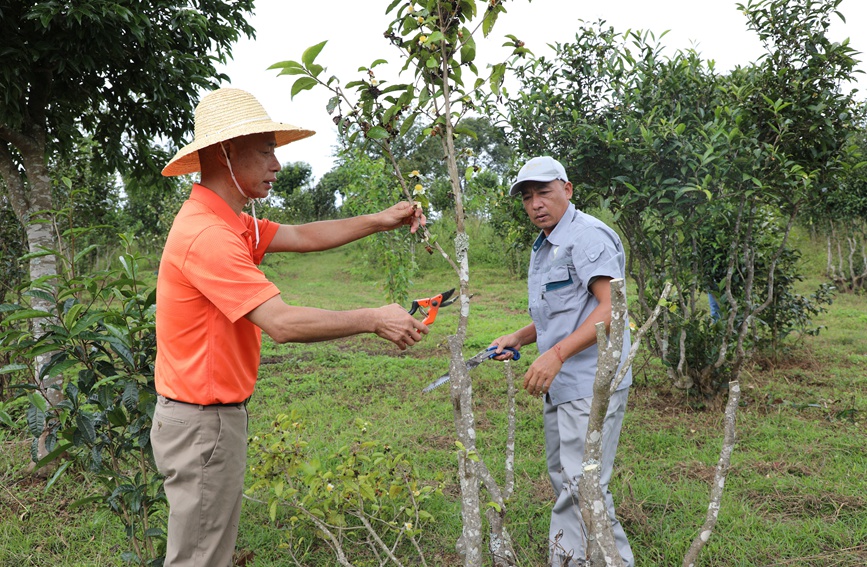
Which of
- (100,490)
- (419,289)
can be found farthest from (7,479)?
(419,289)

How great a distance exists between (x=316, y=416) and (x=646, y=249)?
10.9ft

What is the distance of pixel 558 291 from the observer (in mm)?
2773

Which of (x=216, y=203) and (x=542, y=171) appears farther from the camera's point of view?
(x=542, y=171)

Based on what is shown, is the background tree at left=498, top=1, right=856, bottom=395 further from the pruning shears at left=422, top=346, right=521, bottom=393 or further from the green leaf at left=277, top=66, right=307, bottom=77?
the green leaf at left=277, top=66, right=307, bottom=77

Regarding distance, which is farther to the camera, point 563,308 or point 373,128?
point 563,308

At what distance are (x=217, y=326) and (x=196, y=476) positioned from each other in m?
0.54

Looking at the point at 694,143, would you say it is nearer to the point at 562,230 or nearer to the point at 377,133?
the point at 562,230

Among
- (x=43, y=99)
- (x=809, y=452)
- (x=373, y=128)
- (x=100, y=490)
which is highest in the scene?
(x=43, y=99)

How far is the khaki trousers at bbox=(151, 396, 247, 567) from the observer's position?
207 centimetres

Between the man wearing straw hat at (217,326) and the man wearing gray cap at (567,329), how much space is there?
89 centimetres

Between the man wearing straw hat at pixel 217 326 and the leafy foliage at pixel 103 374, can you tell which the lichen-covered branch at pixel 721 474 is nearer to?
the man wearing straw hat at pixel 217 326

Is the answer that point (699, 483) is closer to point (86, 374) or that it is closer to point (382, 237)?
point (86, 374)

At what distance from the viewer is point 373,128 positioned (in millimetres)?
2252

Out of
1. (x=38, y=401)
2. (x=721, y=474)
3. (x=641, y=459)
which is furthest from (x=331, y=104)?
(x=641, y=459)
